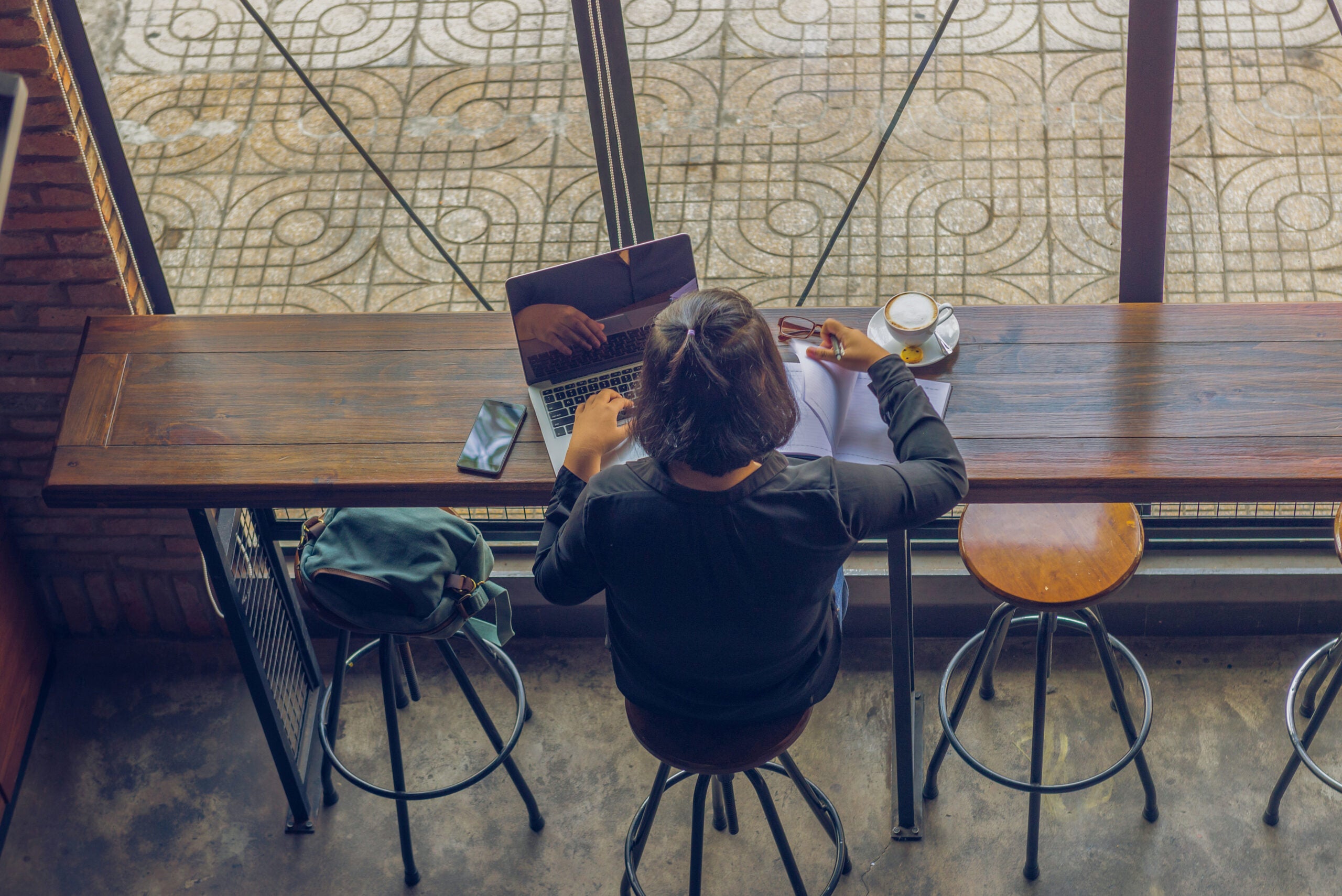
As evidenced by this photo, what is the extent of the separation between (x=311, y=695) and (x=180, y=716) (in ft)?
1.27

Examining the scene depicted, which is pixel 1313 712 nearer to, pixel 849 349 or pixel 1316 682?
pixel 1316 682

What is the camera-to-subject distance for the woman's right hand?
2191 mm

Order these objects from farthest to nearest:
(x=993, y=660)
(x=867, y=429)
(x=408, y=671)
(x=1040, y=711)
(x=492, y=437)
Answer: (x=408, y=671) < (x=993, y=660) < (x=1040, y=711) < (x=492, y=437) < (x=867, y=429)

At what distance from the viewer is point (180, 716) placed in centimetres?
333

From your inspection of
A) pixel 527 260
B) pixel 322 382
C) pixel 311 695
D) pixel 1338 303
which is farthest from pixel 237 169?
pixel 1338 303

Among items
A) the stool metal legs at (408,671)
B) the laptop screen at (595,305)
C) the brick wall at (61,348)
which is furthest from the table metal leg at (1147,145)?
the brick wall at (61,348)

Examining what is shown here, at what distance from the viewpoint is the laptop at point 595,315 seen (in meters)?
2.27

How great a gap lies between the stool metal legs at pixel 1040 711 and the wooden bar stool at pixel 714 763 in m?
0.39

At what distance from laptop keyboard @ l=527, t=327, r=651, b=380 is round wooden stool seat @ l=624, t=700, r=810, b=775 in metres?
0.70

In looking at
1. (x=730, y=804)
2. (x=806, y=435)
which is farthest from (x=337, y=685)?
(x=806, y=435)

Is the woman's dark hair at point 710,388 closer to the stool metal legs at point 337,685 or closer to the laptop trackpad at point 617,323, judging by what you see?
the laptop trackpad at point 617,323

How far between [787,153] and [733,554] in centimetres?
168

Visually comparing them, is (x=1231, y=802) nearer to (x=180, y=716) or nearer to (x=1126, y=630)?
(x=1126, y=630)

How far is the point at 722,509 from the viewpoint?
172 centimetres
